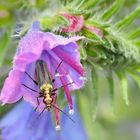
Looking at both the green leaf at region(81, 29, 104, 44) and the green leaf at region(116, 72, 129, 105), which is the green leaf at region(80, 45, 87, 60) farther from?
the green leaf at region(116, 72, 129, 105)

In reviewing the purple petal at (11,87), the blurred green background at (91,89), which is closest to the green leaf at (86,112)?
the blurred green background at (91,89)

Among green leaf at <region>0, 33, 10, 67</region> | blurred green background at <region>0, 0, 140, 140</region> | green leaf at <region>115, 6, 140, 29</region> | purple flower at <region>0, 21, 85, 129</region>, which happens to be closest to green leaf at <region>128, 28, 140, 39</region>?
green leaf at <region>115, 6, 140, 29</region>

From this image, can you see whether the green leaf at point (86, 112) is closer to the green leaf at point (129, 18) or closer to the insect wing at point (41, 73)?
the green leaf at point (129, 18)

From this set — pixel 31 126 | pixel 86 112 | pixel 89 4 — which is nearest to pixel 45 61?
pixel 89 4

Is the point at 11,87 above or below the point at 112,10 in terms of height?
below

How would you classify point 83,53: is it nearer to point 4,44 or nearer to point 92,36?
point 92,36
